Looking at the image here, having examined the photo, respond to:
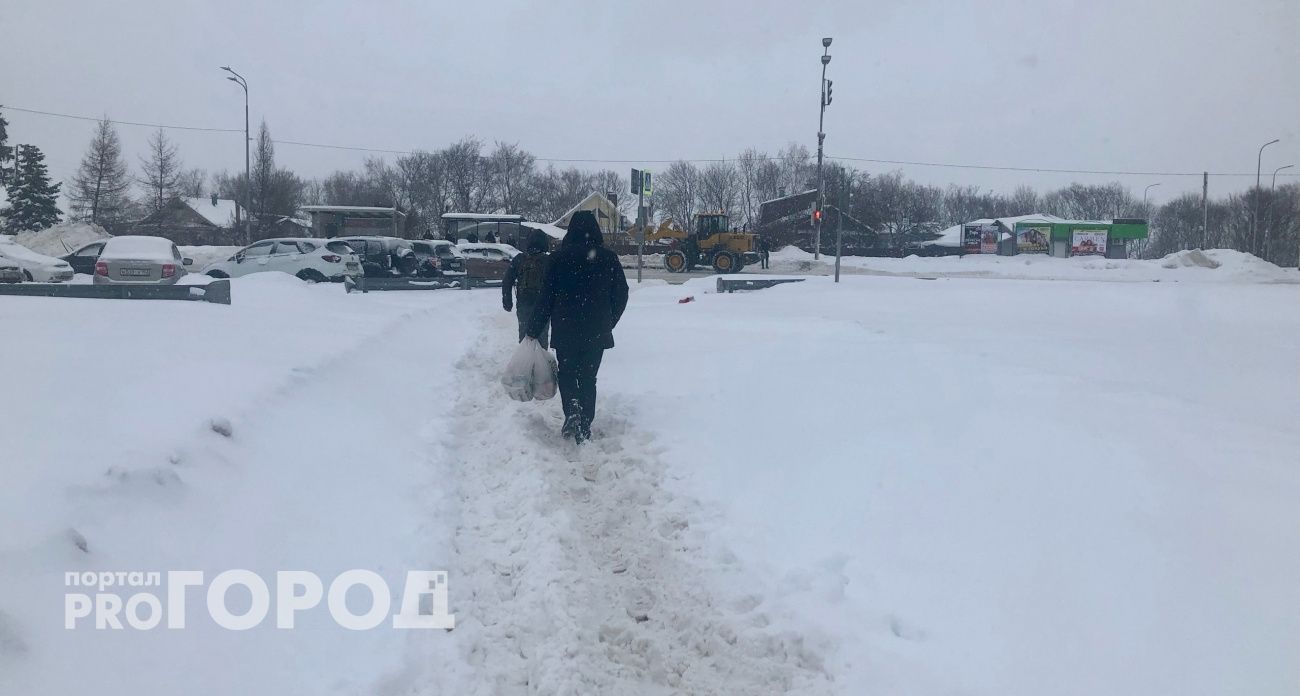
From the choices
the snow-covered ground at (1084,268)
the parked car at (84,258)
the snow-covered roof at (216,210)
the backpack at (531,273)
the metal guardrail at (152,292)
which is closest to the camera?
the backpack at (531,273)

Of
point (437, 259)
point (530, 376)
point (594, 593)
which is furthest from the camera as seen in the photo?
point (437, 259)

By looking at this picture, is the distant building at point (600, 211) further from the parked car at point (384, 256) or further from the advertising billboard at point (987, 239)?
the parked car at point (384, 256)

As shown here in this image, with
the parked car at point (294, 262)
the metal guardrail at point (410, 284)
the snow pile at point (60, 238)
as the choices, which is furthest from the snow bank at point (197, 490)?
the snow pile at point (60, 238)

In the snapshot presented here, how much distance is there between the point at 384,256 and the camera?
91.7ft

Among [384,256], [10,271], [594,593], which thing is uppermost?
[384,256]

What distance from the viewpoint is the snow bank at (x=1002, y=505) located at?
3631mm

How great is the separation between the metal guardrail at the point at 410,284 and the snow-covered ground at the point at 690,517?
39.8 feet

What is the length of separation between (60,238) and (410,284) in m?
27.2

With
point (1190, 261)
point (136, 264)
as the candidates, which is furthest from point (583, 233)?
point (1190, 261)

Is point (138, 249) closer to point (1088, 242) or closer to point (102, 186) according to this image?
point (102, 186)

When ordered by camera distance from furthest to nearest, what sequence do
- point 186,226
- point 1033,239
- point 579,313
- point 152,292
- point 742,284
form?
point 1033,239 → point 186,226 → point 742,284 → point 152,292 → point 579,313

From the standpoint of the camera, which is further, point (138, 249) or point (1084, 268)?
point (1084, 268)

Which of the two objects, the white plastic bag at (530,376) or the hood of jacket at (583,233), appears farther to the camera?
the white plastic bag at (530,376)

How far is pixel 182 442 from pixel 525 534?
1931mm
